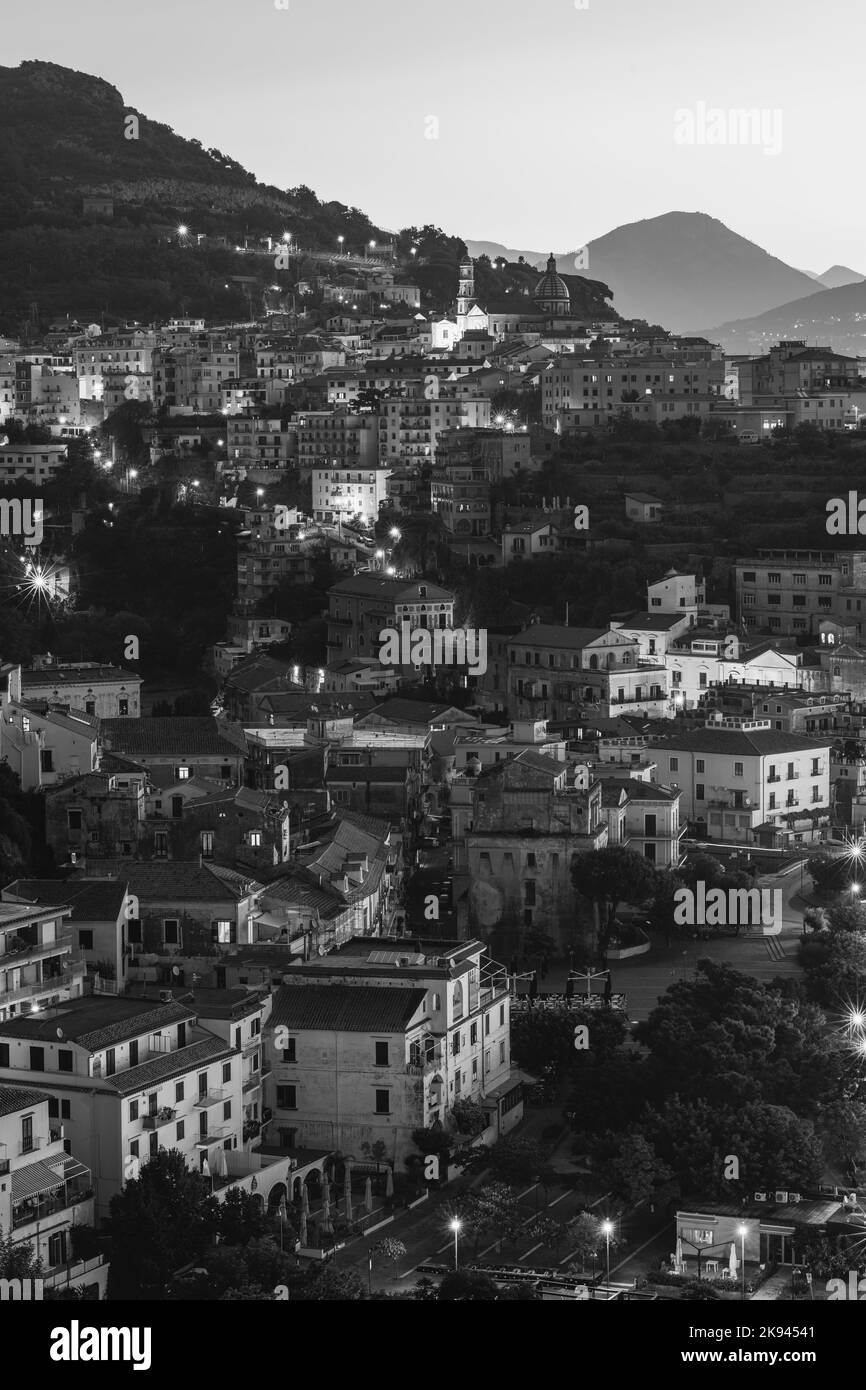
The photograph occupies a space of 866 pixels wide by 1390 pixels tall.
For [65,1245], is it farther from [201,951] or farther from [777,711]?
[777,711]

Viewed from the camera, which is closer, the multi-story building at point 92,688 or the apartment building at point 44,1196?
the apartment building at point 44,1196

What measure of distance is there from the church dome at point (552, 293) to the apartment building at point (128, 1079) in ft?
194

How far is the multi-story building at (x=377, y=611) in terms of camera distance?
47.3m

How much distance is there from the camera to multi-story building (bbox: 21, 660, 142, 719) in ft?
131

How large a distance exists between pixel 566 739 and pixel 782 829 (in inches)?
148

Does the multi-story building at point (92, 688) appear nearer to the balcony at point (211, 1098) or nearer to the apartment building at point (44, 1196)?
the balcony at point (211, 1098)

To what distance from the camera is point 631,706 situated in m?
41.9

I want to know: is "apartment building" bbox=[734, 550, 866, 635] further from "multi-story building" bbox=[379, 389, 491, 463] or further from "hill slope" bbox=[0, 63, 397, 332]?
"hill slope" bbox=[0, 63, 397, 332]

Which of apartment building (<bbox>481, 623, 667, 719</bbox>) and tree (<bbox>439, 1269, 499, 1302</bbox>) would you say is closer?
tree (<bbox>439, 1269, 499, 1302</bbox>)

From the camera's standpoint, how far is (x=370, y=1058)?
22.9 meters

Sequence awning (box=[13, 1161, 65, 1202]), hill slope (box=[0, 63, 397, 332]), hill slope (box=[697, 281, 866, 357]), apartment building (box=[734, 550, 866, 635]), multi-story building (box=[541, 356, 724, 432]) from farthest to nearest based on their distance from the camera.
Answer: hill slope (box=[697, 281, 866, 357])
hill slope (box=[0, 63, 397, 332])
multi-story building (box=[541, 356, 724, 432])
apartment building (box=[734, 550, 866, 635])
awning (box=[13, 1161, 65, 1202])

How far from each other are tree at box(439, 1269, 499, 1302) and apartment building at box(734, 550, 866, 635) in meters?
28.2

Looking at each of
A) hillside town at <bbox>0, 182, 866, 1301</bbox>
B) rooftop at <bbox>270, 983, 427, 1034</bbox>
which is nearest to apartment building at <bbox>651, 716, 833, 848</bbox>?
hillside town at <bbox>0, 182, 866, 1301</bbox>

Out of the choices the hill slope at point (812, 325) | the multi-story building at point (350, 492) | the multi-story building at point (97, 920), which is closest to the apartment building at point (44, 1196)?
the multi-story building at point (97, 920)
